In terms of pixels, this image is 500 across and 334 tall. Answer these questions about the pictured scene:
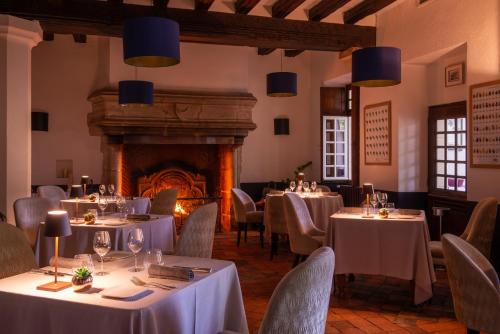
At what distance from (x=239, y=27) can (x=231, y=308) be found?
200 inches

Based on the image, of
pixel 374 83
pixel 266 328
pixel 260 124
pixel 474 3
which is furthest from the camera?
pixel 260 124

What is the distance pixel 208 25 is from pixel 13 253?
4.69m

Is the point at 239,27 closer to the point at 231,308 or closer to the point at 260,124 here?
the point at 260,124

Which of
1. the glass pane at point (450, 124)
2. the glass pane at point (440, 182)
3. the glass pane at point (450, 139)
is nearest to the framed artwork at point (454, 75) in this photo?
the glass pane at point (450, 124)

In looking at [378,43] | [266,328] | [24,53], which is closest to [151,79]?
[24,53]

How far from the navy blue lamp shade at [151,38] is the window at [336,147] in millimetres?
6064

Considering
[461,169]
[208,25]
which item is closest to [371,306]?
[461,169]

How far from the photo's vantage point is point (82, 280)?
7.64ft

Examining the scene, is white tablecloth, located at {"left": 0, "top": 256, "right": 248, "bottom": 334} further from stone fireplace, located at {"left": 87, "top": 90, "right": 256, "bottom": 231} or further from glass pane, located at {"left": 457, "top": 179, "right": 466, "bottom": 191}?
stone fireplace, located at {"left": 87, "top": 90, "right": 256, "bottom": 231}

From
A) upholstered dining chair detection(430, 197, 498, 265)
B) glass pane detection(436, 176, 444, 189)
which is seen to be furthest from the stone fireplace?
upholstered dining chair detection(430, 197, 498, 265)

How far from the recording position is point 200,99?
333 inches

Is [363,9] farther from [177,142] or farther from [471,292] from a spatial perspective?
[471,292]

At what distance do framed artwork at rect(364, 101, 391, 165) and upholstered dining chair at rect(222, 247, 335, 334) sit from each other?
5833 millimetres

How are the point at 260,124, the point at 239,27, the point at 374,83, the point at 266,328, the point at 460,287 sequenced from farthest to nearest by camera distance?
the point at 260,124
the point at 239,27
the point at 374,83
the point at 460,287
the point at 266,328
